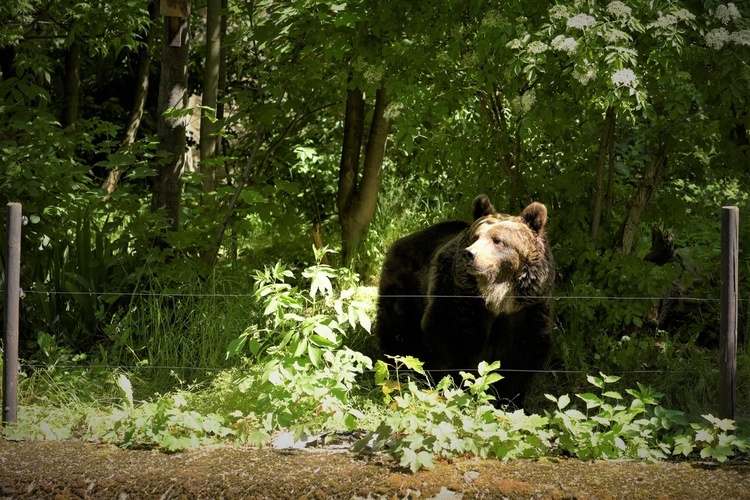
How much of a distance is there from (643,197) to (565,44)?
7.38 ft

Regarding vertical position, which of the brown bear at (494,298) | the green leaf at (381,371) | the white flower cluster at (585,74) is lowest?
the green leaf at (381,371)

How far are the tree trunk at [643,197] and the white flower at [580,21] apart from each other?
2028mm

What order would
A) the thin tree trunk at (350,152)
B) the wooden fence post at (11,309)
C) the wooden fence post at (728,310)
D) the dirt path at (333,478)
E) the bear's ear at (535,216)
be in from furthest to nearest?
the thin tree trunk at (350,152)
the bear's ear at (535,216)
the wooden fence post at (11,309)
the wooden fence post at (728,310)
the dirt path at (333,478)

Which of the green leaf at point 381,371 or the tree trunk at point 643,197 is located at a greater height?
the tree trunk at point 643,197

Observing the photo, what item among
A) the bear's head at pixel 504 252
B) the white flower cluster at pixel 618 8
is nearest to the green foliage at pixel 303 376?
the bear's head at pixel 504 252

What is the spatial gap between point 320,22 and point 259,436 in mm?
3186

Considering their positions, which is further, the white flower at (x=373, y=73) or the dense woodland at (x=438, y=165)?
the white flower at (x=373, y=73)

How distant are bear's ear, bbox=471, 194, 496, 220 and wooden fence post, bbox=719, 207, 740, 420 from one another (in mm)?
1635

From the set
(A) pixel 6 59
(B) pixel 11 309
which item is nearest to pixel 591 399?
(B) pixel 11 309

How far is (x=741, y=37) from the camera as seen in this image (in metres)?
5.14

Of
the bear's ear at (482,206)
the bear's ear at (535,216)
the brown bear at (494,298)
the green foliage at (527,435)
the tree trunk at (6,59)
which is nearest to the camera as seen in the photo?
the green foliage at (527,435)

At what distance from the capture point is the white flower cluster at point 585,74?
5265 millimetres

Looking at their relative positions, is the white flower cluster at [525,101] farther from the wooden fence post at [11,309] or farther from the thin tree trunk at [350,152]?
the wooden fence post at [11,309]

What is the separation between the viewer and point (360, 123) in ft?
29.3
